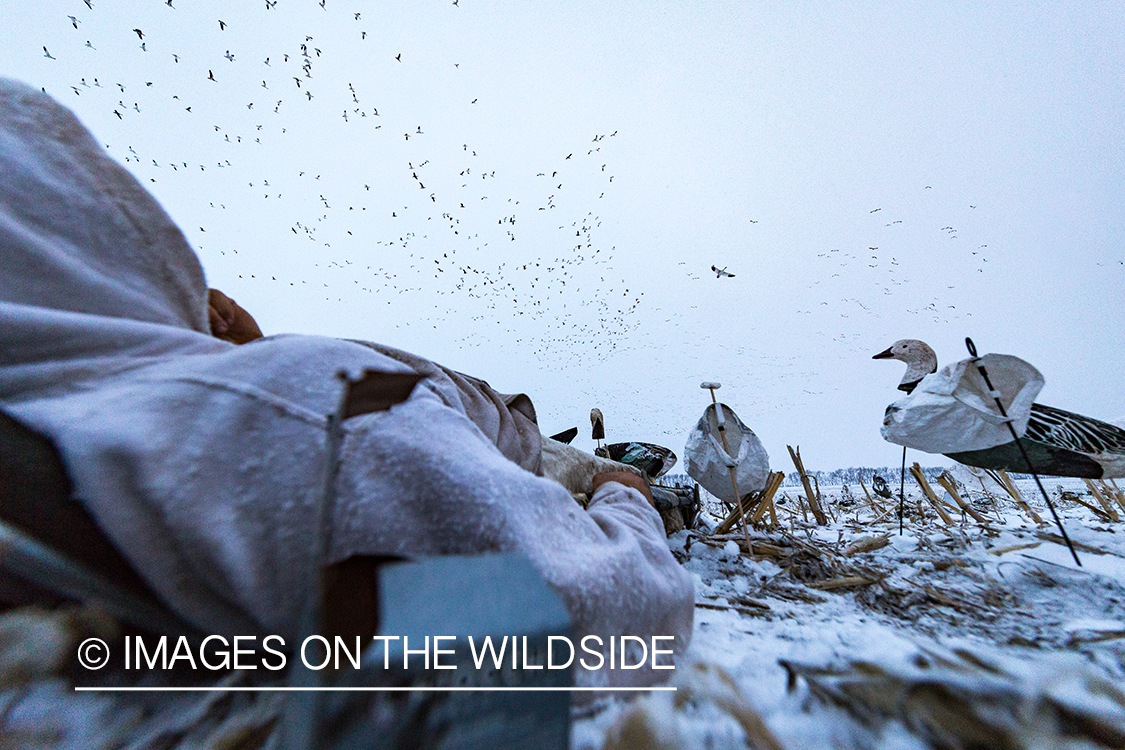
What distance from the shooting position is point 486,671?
451 millimetres

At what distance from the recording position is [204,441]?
1.62 feet

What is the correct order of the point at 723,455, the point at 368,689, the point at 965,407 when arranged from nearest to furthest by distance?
the point at 368,689
the point at 965,407
the point at 723,455

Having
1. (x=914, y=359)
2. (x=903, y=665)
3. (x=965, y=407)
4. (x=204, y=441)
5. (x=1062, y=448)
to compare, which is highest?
(x=914, y=359)

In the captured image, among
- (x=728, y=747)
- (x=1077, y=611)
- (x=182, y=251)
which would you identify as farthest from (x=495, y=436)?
(x=1077, y=611)

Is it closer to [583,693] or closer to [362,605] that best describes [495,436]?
[583,693]

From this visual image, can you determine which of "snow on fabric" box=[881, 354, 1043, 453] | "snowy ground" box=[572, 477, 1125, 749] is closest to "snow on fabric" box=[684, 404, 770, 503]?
"snow on fabric" box=[881, 354, 1043, 453]

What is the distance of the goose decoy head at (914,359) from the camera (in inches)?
173

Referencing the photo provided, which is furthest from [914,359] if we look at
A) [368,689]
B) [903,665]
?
[368,689]

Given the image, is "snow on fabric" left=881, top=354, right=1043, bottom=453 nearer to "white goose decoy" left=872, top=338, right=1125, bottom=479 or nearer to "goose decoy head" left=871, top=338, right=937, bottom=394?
"white goose decoy" left=872, top=338, right=1125, bottom=479

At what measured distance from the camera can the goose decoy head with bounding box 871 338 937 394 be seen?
4406mm

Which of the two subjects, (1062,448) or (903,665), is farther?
(1062,448)

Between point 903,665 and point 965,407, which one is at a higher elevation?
point 965,407

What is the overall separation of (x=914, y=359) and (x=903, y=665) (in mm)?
5141

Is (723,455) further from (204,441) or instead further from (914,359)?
(204,441)
